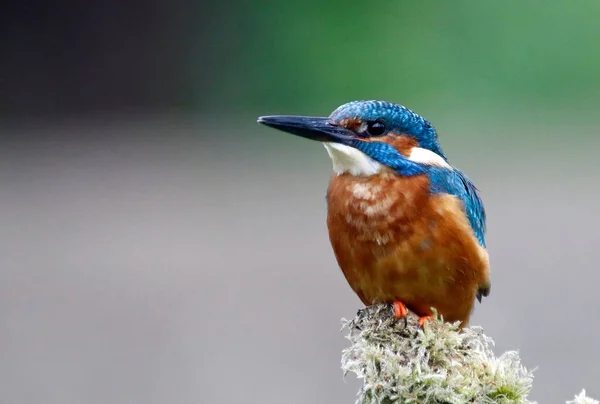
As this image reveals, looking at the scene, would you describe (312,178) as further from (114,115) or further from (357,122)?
(357,122)

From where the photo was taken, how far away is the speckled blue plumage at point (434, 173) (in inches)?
94.1

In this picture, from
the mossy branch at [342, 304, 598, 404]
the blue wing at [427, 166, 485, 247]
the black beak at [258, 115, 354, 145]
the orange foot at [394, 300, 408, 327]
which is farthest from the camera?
the blue wing at [427, 166, 485, 247]

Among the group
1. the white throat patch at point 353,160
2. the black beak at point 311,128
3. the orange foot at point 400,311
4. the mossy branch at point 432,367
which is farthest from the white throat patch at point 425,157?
the mossy branch at point 432,367

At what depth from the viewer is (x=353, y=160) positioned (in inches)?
95.0

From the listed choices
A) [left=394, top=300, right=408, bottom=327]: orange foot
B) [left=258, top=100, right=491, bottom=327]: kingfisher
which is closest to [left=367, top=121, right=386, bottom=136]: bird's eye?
[left=258, top=100, right=491, bottom=327]: kingfisher

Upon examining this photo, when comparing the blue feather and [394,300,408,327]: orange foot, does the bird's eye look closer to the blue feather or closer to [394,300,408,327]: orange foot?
the blue feather

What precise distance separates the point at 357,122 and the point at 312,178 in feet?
16.3

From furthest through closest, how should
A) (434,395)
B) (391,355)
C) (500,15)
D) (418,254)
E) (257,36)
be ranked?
(257,36)
(500,15)
(418,254)
(391,355)
(434,395)

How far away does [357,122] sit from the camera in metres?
2.37

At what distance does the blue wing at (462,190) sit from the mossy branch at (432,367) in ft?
1.56

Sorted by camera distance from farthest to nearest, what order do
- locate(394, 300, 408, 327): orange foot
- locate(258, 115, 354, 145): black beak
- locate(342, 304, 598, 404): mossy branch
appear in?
1. locate(258, 115, 354, 145): black beak
2. locate(394, 300, 408, 327): orange foot
3. locate(342, 304, 598, 404): mossy branch

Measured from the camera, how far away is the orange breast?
7.72 ft

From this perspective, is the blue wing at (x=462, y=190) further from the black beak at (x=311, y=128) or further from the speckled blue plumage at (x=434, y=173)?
the black beak at (x=311, y=128)

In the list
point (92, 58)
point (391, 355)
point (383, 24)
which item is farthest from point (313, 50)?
point (391, 355)
